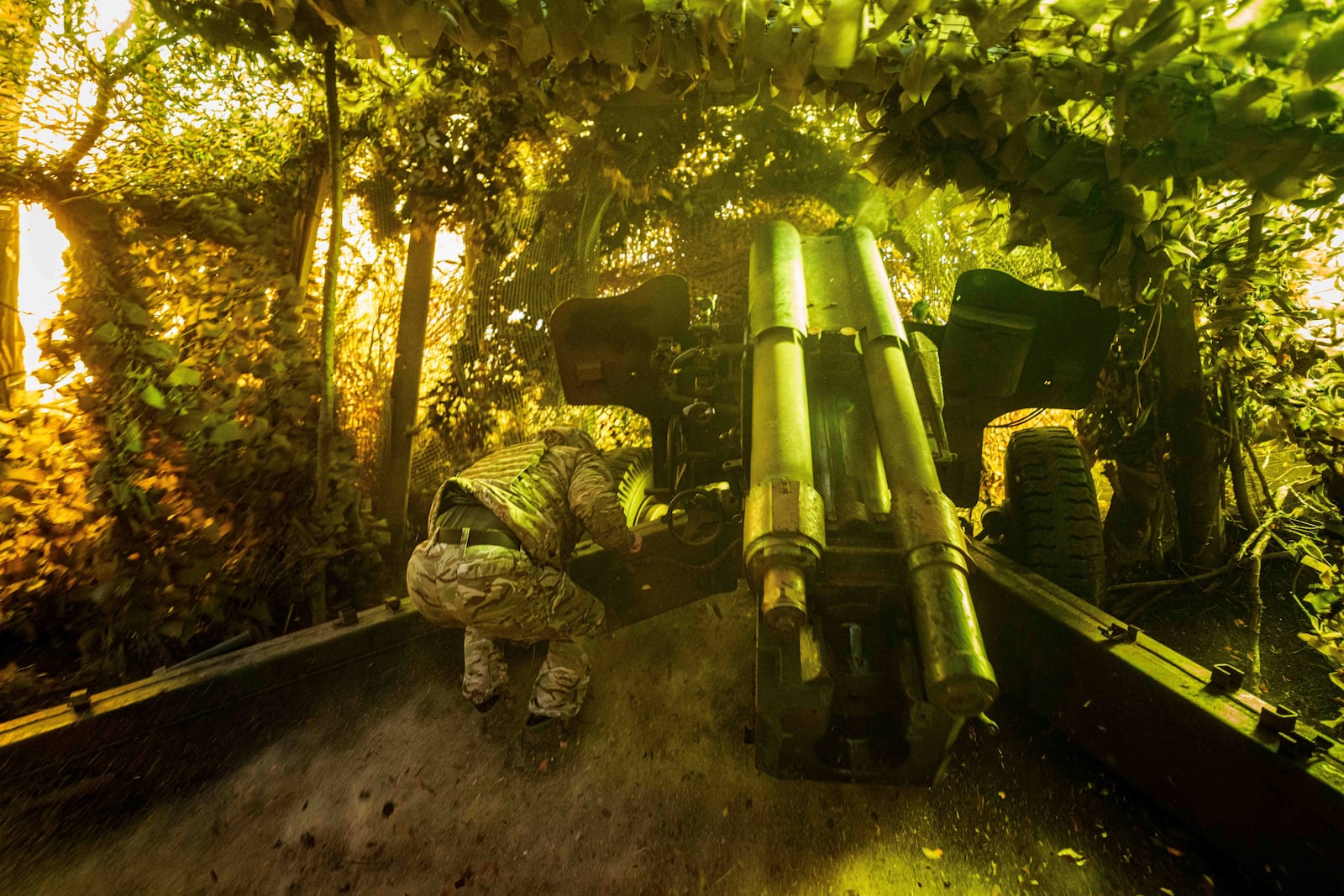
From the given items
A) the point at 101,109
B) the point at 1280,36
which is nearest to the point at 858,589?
the point at 1280,36

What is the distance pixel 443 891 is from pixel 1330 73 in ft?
11.9

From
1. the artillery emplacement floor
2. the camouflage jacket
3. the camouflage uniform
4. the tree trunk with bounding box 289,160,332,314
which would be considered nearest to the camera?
the artillery emplacement floor

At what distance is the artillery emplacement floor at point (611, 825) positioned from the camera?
2.12 m

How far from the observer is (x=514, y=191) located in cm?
453

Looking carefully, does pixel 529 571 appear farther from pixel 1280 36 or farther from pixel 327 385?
pixel 1280 36

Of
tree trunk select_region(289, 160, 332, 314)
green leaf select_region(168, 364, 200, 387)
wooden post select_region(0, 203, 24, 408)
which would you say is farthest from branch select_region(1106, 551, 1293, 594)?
wooden post select_region(0, 203, 24, 408)

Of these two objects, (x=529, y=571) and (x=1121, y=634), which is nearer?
(x=1121, y=634)

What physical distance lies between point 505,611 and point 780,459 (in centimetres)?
147

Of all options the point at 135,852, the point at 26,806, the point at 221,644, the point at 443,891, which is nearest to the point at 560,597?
the point at 443,891

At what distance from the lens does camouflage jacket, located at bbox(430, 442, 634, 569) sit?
280 cm

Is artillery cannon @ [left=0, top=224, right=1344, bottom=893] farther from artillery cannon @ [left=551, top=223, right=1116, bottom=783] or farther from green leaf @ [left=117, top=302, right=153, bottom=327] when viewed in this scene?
green leaf @ [left=117, top=302, right=153, bottom=327]

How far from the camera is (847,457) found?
2402 mm

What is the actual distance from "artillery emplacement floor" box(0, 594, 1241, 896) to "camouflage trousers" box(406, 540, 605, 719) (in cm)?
23

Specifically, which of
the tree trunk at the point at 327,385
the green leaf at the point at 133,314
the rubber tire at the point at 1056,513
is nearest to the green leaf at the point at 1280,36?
the rubber tire at the point at 1056,513
